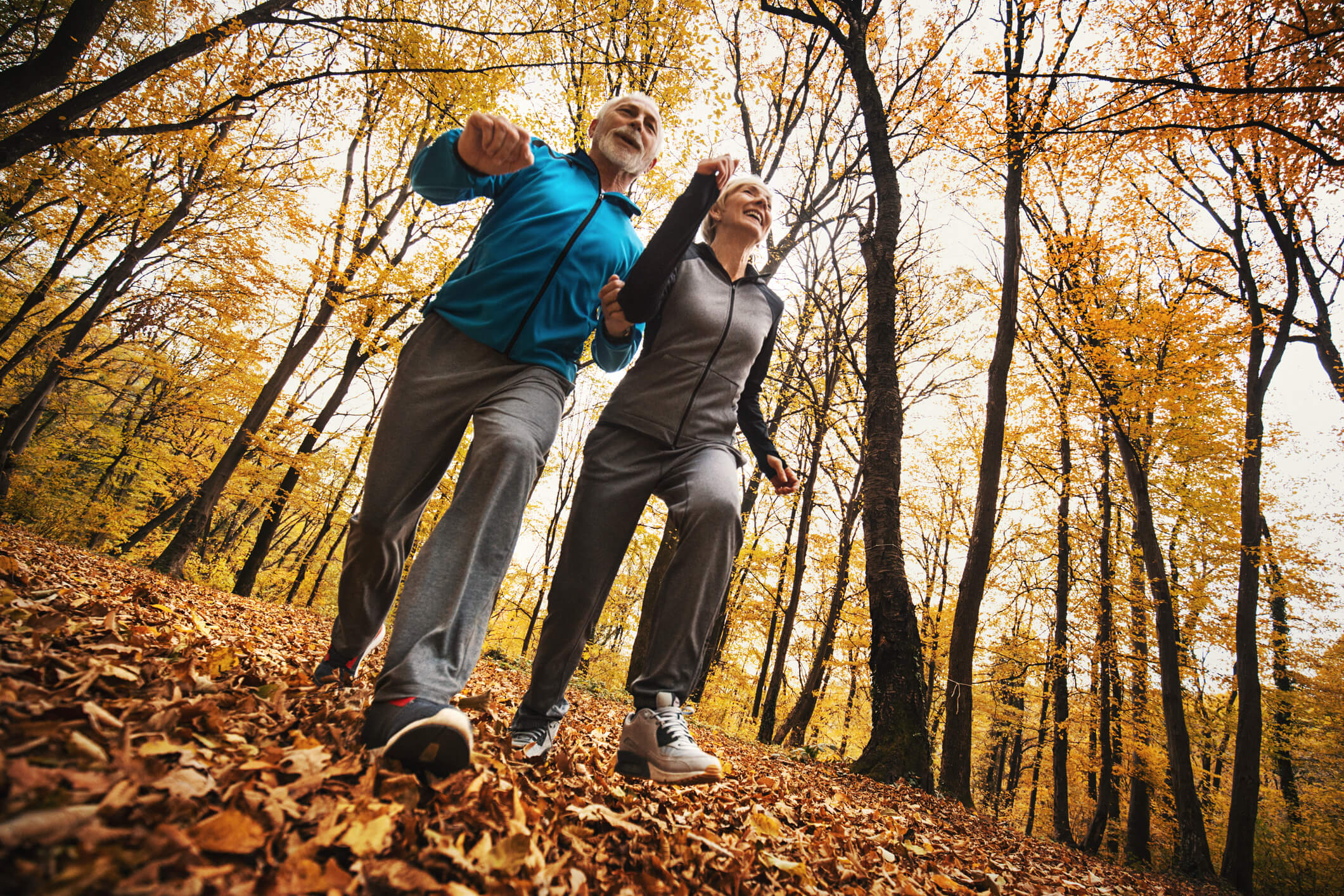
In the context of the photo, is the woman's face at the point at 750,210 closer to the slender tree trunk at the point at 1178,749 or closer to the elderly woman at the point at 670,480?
the elderly woman at the point at 670,480

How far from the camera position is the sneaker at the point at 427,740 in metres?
1.18

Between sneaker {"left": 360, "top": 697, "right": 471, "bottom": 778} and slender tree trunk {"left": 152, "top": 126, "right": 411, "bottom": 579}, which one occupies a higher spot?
slender tree trunk {"left": 152, "top": 126, "right": 411, "bottom": 579}

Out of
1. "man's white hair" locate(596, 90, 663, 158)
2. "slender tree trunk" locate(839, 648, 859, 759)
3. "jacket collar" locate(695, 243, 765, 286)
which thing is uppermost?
"man's white hair" locate(596, 90, 663, 158)

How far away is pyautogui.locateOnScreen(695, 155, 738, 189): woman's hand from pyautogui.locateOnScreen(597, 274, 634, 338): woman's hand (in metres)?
0.51

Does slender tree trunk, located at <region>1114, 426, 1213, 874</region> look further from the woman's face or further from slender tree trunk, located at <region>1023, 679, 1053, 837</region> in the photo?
the woman's face

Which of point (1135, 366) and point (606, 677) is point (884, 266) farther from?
point (606, 677)

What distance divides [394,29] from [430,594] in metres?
6.94

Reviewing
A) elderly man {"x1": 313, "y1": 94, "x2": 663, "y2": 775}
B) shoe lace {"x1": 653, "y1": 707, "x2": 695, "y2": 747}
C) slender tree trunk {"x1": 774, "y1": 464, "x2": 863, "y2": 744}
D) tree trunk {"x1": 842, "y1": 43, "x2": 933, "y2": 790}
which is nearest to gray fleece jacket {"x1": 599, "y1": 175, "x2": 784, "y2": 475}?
elderly man {"x1": 313, "y1": 94, "x2": 663, "y2": 775}

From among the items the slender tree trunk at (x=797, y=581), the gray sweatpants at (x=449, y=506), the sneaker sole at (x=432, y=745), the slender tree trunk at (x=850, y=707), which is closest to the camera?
the sneaker sole at (x=432, y=745)

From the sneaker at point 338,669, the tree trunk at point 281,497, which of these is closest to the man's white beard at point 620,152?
the sneaker at point 338,669

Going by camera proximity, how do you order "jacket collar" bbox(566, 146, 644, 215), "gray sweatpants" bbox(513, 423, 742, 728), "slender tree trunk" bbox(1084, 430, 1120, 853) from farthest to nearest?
"slender tree trunk" bbox(1084, 430, 1120, 853) < "jacket collar" bbox(566, 146, 644, 215) < "gray sweatpants" bbox(513, 423, 742, 728)

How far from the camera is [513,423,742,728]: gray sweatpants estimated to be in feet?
6.02

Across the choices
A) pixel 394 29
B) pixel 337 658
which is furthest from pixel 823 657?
pixel 394 29

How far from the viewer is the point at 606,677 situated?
19.0 meters
